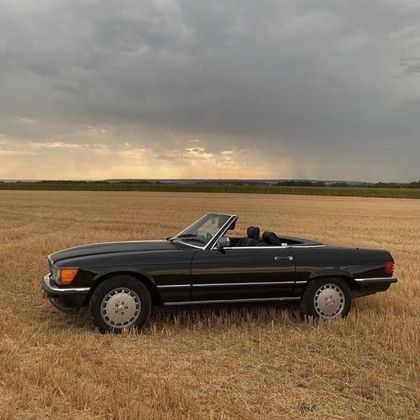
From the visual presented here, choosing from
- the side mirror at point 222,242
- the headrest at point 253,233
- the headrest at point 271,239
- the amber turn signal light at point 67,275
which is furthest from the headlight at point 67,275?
the headrest at point 271,239

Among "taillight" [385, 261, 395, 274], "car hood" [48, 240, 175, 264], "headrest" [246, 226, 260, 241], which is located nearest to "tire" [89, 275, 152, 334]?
"car hood" [48, 240, 175, 264]

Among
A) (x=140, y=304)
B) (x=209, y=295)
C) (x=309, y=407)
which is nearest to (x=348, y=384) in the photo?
(x=309, y=407)

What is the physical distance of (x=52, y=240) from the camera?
13.9 meters

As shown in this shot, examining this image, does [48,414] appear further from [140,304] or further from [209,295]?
[209,295]

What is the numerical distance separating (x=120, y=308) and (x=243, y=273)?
1.40 m

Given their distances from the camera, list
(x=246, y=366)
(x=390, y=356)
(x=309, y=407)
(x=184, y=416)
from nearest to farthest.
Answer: (x=184, y=416), (x=309, y=407), (x=246, y=366), (x=390, y=356)

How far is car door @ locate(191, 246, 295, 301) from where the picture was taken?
Result: 5.71 meters

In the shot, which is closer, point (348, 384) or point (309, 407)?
point (309, 407)

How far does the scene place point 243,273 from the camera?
5809 millimetres

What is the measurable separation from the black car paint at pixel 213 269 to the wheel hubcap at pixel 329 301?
0.61 ft

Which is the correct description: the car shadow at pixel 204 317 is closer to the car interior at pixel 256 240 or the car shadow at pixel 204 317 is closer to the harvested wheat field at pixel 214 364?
the harvested wheat field at pixel 214 364

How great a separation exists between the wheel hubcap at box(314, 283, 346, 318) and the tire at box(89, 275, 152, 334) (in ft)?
6.63

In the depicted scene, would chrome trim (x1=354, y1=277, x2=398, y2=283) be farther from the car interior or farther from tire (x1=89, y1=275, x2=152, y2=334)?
tire (x1=89, y1=275, x2=152, y2=334)

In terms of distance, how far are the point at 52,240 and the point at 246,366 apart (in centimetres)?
1038
